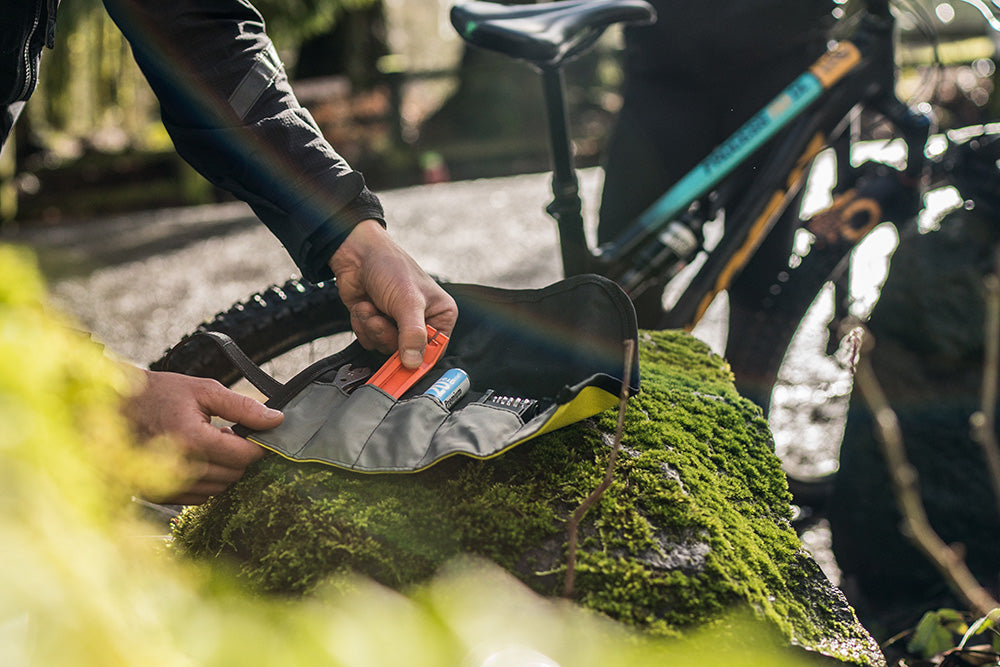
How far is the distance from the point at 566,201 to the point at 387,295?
3.35ft

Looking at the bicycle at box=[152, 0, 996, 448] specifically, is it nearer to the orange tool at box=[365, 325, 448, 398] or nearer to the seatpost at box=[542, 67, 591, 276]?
the seatpost at box=[542, 67, 591, 276]

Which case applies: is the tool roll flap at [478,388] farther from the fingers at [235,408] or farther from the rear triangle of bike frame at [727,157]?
the rear triangle of bike frame at [727,157]

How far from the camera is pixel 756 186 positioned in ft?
7.38

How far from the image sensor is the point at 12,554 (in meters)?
0.27

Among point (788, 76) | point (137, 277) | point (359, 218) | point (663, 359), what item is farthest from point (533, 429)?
point (137, 277)

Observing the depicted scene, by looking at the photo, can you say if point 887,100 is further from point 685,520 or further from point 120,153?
point 120,153

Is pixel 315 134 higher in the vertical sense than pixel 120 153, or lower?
higher

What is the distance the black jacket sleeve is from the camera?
4.27 ft

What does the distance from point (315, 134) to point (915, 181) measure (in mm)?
2050

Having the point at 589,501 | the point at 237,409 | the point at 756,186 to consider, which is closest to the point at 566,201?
the point at 756,186

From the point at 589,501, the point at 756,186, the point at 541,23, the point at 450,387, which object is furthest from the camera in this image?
the point at 756,186

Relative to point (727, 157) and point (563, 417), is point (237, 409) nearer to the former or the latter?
point (563, 417)

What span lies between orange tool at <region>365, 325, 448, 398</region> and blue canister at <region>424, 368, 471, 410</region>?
0.04m

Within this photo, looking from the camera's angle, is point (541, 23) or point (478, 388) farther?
point (541, 23)
